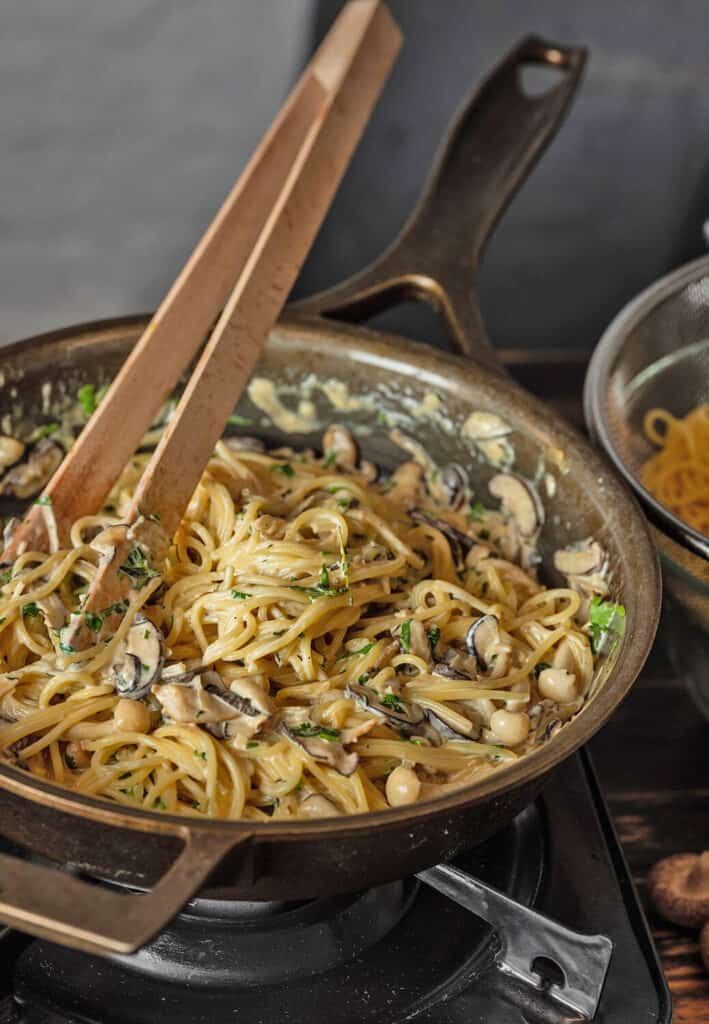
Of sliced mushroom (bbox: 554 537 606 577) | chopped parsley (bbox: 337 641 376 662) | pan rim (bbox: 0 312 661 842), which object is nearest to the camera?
pan rim (bbox: 0 312 661 842)

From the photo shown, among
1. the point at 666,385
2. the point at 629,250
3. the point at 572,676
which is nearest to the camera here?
the point at 572,676

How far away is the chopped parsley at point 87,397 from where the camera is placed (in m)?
1.92

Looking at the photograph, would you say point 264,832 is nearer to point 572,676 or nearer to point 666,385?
point 572,676

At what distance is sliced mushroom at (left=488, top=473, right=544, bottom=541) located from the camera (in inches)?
75.7

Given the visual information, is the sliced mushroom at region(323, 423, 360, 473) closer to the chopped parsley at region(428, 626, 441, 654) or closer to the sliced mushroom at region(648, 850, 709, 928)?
the chopped parsley at region(428, 626, 441, 654)

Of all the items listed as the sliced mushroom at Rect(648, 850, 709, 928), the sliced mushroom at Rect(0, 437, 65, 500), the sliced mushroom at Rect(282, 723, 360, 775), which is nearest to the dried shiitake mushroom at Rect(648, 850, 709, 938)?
the sliced mushroom at Rect(648, 850, 709, 928)

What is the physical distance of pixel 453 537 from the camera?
6.12ft

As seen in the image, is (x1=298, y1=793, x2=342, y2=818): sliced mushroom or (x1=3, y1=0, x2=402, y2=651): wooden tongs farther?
(x1=3, y1=0, x2=402, y2=651): wooden tongs

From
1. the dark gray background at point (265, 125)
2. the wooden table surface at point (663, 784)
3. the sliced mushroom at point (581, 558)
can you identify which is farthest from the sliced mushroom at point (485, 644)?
the dark gray background at point (265, 125)

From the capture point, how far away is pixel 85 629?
151cm

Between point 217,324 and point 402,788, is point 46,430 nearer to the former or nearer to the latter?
point 217,324

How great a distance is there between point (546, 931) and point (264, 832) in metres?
0.49

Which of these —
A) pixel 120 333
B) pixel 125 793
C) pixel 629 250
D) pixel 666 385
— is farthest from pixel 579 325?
pixel 125 793

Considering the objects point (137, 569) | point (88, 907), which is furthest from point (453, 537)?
point (88, 907)
